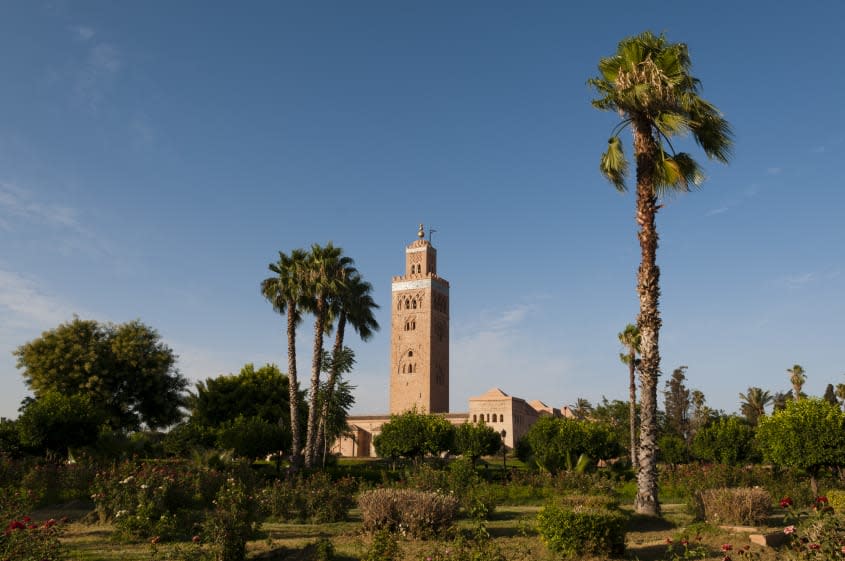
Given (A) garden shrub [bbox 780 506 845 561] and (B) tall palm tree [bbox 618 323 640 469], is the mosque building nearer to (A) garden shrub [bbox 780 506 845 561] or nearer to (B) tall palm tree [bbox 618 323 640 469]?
(B) tall palm tree [bbox 618 323 640 469]

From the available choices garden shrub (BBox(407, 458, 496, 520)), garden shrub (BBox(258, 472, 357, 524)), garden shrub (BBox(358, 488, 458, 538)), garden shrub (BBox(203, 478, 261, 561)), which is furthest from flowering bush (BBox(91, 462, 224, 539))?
garden shrub (BBox(407, 458, 496, 520))

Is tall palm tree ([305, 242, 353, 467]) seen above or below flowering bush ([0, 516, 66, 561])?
above

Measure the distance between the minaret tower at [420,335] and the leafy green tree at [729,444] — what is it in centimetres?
4490

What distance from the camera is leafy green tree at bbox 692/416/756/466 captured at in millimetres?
37438

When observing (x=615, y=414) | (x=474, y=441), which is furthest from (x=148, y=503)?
(x=615, y=414)

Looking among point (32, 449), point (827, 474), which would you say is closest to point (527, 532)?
point (827, 474)

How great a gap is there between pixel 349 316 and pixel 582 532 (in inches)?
1034

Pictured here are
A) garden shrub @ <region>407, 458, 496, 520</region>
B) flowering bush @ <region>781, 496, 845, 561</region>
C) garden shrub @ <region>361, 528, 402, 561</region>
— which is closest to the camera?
flowering bush @ <region>781, 496, 845, 561</region>

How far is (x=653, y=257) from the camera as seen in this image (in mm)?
16344

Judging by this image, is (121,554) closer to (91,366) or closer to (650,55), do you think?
(650,55)

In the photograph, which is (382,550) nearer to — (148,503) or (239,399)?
(148,503)

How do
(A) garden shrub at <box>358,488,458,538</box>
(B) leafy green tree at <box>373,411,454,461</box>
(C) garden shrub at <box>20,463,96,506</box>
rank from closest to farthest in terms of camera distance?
1. (A) garden shrub at <box>358,488,458,538</box>
2. (C) garden shrub at <box>20,463,96,506</box>
3. (B) leafy green tree at <box>373,411,454,461</box>

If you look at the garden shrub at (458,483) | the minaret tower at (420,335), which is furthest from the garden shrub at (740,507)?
the minaret tower at (420,335)

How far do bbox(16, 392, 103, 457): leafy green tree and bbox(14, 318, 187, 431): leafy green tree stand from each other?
9129 mm
